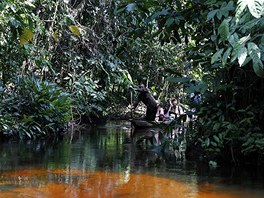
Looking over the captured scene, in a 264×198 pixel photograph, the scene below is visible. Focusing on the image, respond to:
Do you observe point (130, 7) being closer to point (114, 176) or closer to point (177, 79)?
point (177, 79)

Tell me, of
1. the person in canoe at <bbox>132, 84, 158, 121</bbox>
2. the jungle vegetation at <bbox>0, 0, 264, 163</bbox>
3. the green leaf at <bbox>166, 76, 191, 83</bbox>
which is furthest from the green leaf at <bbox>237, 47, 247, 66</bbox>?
the person in canoe at <bbox>132, 84, 158, 121</bbox>

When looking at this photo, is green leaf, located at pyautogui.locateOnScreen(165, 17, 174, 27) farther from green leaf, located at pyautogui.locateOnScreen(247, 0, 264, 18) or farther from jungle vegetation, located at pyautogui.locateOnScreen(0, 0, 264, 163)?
green leaf, located at pyautogui.locateOnScreen(247, 0, 264, 18)

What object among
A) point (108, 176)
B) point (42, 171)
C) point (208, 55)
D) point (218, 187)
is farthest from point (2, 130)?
point (218, 187)

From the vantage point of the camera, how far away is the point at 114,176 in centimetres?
433

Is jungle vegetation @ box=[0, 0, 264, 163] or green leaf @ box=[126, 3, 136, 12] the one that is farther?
green leaf @ box=[126, 3, 136, 12]

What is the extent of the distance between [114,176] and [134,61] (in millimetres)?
8516

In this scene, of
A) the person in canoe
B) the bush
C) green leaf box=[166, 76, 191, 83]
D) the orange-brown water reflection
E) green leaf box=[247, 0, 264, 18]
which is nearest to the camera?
green leaf box=[247, 0, 264, 18]

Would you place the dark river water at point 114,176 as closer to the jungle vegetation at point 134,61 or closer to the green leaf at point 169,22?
the jungle vegetation at point 134,61

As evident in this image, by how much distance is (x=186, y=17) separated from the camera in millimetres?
5195

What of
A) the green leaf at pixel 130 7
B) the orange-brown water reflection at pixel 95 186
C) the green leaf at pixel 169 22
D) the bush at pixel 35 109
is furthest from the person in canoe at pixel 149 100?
the orange-brown water reflection at pixel 95 186

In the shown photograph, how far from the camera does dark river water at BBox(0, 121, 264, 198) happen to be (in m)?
3.61

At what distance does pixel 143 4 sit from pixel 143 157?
2096 mm

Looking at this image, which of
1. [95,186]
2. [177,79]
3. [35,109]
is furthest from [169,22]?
[35,109]

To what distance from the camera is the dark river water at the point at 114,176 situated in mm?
3611
